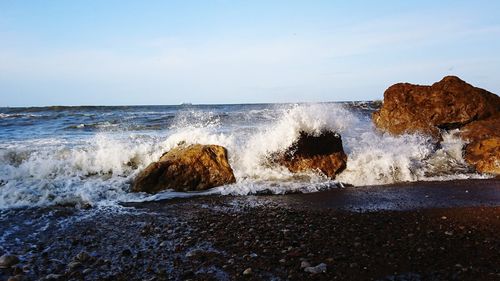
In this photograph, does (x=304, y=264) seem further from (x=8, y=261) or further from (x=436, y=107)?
(x=436, y=107)

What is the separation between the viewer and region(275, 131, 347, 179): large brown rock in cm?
745

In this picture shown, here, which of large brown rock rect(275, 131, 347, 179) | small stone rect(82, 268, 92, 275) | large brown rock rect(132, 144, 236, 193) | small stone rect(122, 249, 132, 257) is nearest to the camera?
small stone rect(82, 268, 92, 275)

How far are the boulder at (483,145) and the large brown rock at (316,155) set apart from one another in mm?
2722

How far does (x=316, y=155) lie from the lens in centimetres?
755

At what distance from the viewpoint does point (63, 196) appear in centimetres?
620

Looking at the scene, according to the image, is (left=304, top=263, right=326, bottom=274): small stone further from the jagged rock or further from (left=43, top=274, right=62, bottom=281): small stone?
the jagged rock

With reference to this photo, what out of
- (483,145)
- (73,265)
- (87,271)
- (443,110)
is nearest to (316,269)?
(87,271)

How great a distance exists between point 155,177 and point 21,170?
2.60 meters

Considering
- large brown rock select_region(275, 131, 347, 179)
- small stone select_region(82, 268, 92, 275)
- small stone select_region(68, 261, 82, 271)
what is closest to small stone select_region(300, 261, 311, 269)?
small stone select_region(82, 268, 92, 275)

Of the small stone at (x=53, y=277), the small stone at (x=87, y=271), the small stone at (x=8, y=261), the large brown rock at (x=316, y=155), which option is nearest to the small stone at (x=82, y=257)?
the small stone at (x=87, y=271)

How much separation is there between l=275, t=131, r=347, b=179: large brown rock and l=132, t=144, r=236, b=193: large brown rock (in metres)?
1.14

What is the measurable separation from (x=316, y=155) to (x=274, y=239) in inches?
144

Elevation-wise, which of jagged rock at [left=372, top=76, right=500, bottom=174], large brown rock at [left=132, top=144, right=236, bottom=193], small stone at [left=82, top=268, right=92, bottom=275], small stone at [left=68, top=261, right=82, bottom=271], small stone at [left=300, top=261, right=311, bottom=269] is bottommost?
small stone at [left=82, top=268, right=92, bottom=275]

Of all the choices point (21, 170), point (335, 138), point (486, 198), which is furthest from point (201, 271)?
point (21, 170)
